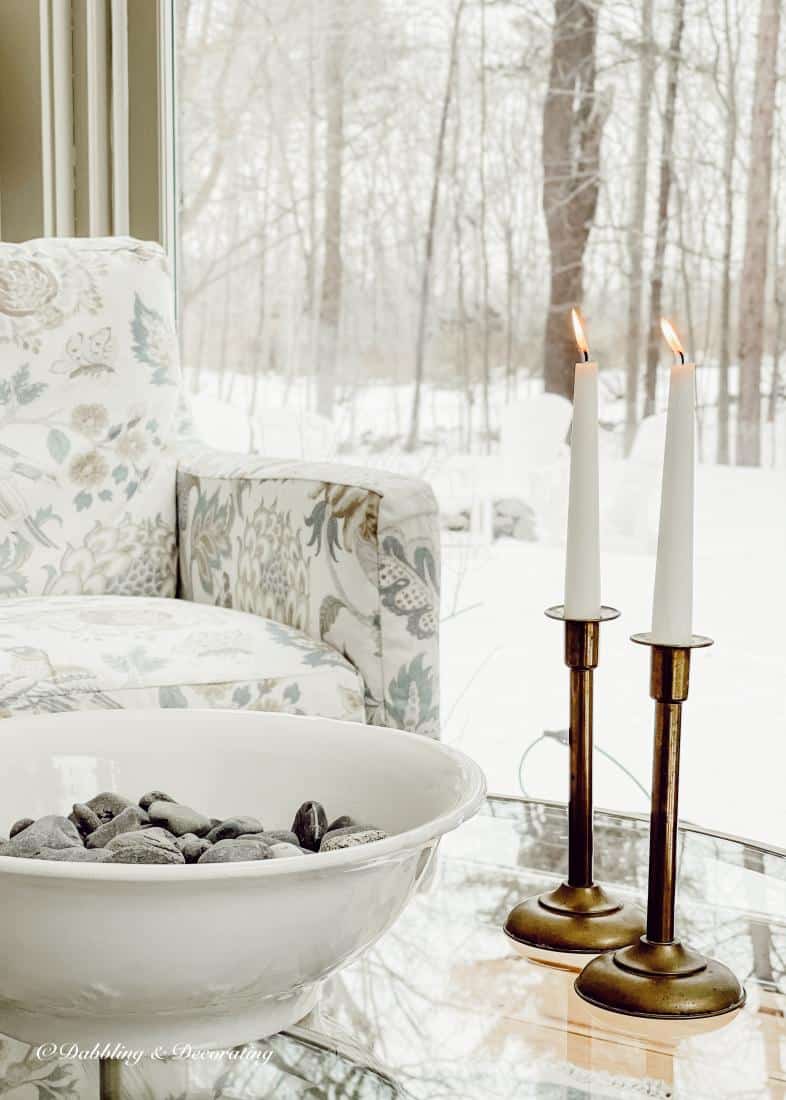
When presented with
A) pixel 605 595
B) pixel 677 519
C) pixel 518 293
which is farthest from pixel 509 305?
pixel 677 519

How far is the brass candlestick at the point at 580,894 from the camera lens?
768 millimetres

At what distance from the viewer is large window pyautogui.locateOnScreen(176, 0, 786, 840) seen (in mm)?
1967

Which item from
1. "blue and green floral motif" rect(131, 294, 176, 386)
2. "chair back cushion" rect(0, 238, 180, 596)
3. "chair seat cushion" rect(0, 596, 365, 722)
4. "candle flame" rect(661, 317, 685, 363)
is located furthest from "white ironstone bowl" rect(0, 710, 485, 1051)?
"blue and green floral motif" rect(131, 294, 176, 386)

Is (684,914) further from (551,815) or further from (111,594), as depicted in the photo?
(111,594)

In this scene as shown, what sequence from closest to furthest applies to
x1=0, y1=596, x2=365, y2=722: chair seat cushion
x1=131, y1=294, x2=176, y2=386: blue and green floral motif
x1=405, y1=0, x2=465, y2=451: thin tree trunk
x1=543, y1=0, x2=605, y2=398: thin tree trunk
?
x1=0, y1=596, x2=365, y2=722: chair seat cushion < x1=131, y1=294, x2=176, y2=386: blue and green floral motif < x1=543, y1=0, x2=605, y2=398: thin tree trunk < x1=405, y1=0, x2=465, y2=451: thin tree trunk

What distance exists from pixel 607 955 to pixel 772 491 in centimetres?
139

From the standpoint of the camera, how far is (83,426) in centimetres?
168

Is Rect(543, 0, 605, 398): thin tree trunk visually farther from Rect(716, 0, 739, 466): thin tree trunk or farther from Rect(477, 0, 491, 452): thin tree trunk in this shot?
Rect(716, 0, 739, 466): thin tree trunk

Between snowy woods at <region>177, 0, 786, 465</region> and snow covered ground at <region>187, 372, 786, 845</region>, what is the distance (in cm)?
3

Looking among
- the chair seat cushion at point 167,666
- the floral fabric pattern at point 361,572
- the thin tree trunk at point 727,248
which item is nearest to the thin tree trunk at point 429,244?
the thin tree trunk at point 727,248

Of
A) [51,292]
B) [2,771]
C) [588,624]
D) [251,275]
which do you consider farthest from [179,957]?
[251,275]

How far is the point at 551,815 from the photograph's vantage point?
42.1 inches

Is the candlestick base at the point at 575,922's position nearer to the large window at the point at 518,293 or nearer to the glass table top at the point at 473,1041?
the glass table top at the point at 473,1041

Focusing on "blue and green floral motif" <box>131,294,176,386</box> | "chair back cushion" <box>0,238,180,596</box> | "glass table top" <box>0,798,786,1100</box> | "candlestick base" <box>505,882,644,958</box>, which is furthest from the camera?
"blue and green floral motif" <box>131,294,176,386</box>
